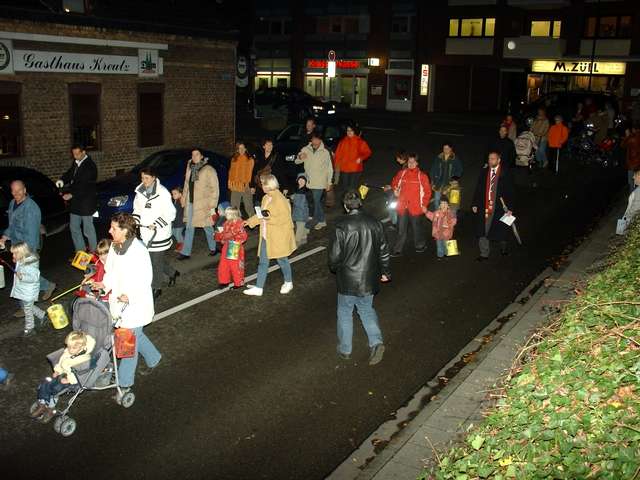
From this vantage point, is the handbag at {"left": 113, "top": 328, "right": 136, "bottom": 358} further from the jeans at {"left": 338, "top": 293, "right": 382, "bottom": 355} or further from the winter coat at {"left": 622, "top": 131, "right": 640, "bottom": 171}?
the winter coat at {"left": 622, "top": 131, "right": 640, "bottom": 171}

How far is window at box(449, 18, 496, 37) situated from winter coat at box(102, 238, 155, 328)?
154ft

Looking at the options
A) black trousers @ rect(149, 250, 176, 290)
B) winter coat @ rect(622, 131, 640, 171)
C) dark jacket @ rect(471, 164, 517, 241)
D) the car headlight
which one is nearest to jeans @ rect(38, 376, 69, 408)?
black trousers @ rect(149, 250, 176, 290)

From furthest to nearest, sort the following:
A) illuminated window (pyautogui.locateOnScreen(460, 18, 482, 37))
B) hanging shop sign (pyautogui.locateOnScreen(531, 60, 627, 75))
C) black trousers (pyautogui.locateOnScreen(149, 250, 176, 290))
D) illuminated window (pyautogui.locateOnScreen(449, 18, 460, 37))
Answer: illuminated window (pyautogui.locateOnScreen(449, 18, 460, 37)) < illuminated window (pyautogui.locateOnScreen(460, 18, 482, 37)) < hanging shop sign (pyautogui.locateOnScreen(531, 60, 627, 75)) < black trousers (pyautogui.locateOnScreen(149, 250, 176, 290))

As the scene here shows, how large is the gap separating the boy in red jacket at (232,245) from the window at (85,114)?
9896mm

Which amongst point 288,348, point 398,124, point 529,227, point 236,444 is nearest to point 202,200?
point 288,348

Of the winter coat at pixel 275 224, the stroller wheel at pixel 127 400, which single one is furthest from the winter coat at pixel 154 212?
the stroller wheel at pixel 127 400

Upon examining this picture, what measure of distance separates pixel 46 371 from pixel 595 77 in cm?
4644

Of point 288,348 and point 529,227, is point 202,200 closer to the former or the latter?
point 288,348

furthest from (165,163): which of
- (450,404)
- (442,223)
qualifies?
(450,404)

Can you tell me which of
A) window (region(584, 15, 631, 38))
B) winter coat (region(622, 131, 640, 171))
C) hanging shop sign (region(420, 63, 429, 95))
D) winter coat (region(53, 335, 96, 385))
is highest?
window (region(584, 15, 631, 38))

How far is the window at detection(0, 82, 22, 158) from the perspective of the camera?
16516 millimetres

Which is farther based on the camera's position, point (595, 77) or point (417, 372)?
point (595, 77)

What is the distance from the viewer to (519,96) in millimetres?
49688

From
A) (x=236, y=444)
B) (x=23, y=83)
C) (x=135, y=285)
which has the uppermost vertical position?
(x=23, y=83)
